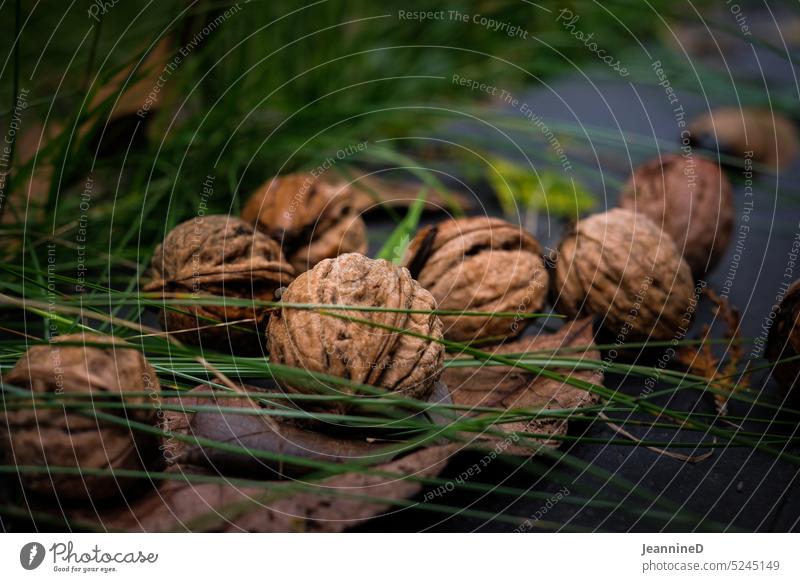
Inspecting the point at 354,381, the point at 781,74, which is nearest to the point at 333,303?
the point at 354,381

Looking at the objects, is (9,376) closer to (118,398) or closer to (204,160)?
(118,398)

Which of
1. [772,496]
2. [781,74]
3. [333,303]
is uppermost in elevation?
[781,74]

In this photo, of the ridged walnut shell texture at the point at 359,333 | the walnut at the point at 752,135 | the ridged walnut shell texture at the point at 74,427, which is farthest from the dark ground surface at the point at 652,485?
the walnut at the point at 752,135

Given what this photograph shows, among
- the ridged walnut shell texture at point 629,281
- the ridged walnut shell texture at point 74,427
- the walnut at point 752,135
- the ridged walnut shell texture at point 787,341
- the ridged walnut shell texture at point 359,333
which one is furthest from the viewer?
the walnut at point 752,135

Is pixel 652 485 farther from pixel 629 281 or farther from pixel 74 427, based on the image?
pixel 74 427

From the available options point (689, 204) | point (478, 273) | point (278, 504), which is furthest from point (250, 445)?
point (689, 204)

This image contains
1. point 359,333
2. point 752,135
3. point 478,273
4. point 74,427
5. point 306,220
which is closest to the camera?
point 74,427
